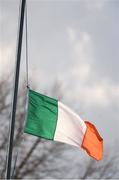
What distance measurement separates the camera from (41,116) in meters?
9.11

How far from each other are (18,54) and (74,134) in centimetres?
204

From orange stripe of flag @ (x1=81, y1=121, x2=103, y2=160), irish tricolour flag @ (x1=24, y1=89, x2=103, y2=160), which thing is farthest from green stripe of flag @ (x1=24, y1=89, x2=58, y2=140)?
orange stripe of flag @ (x1=81, y1=121, x2=103, y2=160)

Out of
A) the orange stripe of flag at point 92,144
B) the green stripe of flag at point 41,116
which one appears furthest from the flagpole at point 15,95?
the orange stripe of flag at point 92,144

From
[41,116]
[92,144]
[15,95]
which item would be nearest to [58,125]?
[41,116]

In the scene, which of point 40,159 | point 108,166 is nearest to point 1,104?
point 40,159

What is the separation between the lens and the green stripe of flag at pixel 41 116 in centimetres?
895

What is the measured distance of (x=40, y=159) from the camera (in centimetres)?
1947

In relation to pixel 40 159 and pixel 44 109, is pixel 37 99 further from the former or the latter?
pixel 40 159

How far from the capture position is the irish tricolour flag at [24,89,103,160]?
9.04 m

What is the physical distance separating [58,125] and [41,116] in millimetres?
423

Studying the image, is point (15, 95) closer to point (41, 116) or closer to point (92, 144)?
point (41, 116)

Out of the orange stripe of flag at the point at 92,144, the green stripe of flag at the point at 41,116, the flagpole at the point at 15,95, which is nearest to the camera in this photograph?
the flagpole at the point at 15,95

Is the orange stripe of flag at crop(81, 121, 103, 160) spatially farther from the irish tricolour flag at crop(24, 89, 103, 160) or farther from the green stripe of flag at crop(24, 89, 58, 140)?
the green stripe of flag at crop(24, 89, 58, 140)

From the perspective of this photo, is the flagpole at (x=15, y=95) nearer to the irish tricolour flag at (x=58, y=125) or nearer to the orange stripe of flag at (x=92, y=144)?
the irish tricolour flag at (x=58, y=125)
